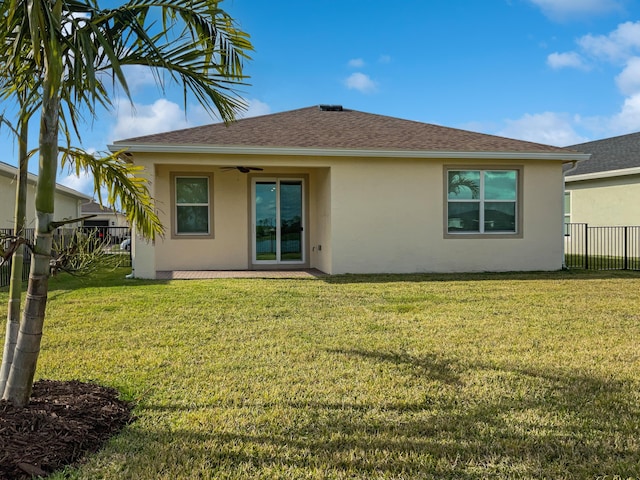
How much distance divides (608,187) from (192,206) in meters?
15.7

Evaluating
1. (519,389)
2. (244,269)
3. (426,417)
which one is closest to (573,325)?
(519,389)

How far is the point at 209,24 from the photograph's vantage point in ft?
11.7

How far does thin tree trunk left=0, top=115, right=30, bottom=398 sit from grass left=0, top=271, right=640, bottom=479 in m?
0.86

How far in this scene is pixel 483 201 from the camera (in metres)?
12.6

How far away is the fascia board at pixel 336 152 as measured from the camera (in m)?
10.9

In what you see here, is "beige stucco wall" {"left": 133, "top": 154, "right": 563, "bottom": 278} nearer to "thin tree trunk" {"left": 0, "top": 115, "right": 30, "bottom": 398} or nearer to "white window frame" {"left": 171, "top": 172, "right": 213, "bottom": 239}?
"white window frame" {"left": 171, "top": 172, "right": 213, "bottom": 239}

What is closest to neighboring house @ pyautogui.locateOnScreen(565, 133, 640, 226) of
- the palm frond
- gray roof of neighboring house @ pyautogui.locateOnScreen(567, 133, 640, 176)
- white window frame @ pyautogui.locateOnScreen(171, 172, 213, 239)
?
gray roof of neighboring house @ pyautogui.locateOnScreen(567, 133, 640, 176)

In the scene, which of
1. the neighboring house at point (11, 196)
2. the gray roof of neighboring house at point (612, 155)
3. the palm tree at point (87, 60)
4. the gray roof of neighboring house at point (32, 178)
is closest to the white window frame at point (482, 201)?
the gray roof of neighboring house at point (612, 155)

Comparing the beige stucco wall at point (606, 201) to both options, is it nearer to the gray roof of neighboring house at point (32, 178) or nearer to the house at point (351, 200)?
the house at point (351, 200)

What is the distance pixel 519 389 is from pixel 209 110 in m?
3.34

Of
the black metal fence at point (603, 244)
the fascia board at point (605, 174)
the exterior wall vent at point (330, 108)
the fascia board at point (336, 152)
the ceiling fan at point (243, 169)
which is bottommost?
the black metal fence at point (603, 244)

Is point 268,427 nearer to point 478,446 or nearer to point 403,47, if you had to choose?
point 478,446

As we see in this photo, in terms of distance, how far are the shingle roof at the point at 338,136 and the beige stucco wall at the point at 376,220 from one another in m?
0.39

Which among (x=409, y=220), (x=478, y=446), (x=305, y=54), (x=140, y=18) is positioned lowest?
(x=478, y=446)
